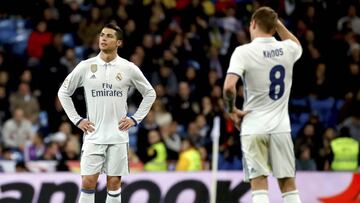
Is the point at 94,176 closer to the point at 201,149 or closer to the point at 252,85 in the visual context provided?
the point at 252,85

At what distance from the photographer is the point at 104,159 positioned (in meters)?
10.7

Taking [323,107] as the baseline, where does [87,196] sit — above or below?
below

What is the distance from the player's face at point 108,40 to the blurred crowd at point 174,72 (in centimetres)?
634

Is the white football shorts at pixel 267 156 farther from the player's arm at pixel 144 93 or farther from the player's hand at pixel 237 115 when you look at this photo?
the player's arm at pixel 144 93

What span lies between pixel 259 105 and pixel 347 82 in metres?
10.8

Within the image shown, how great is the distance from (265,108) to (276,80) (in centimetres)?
28

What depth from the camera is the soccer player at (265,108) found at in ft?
30.6

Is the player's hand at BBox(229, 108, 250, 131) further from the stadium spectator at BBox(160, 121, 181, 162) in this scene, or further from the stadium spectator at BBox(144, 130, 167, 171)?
the stadium spectator at BBox(160, 121, 181, 162)

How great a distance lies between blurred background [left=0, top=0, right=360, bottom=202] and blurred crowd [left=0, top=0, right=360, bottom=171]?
0.08 ft

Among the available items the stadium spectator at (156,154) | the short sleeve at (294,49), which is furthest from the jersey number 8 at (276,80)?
the stadium spectator at (156,154)

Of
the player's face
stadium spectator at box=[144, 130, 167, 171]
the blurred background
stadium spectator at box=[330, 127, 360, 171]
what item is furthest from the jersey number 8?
stadium spectator at box=[330, 127, 360, 171]

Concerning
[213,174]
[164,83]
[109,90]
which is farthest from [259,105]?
[164,83]

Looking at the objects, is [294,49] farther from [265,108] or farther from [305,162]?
[305,162]

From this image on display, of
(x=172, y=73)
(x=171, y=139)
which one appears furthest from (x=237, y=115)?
(x=172, y=73)
